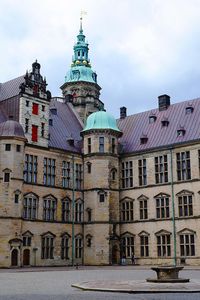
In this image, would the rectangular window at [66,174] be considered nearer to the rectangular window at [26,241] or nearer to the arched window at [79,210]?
the arched window at [79,210]

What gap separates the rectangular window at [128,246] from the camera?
5644 centimetres

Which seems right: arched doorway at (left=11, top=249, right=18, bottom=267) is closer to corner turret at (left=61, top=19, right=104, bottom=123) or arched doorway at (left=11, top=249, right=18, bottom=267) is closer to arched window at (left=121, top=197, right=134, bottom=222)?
arched window at (left=121, top=197, right=134, bottom=222)

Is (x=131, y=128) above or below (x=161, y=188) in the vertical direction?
above

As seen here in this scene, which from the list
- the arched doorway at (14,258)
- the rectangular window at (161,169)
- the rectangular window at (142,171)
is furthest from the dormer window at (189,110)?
the arched doorway at (14,258)

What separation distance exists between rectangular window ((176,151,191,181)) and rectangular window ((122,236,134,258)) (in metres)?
9.23

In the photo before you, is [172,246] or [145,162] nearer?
[172,246]

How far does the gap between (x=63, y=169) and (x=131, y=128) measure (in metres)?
10.7

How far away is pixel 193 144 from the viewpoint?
173 feet

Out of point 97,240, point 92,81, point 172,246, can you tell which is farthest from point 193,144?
point 92,81

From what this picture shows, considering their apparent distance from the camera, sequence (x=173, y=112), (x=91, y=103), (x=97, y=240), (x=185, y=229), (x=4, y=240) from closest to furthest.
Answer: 1. (x=4, y=240)
2. (x=185, y=229)
3. (x=97, y=240)
4. (x=173, y=112)
5. (x=91, y=103)

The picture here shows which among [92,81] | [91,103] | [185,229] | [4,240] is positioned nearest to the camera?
[4,240]

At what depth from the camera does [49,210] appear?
2154 inches

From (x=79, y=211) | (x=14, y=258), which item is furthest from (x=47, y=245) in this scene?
(x=79, y=211)

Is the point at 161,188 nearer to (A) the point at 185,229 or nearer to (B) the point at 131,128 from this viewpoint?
(A) the point at 185,229
